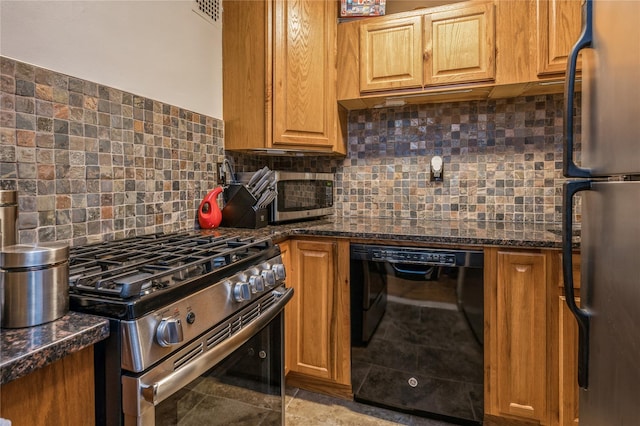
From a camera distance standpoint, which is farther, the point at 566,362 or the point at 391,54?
the point at 391,54

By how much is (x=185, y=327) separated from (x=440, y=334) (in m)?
1.19

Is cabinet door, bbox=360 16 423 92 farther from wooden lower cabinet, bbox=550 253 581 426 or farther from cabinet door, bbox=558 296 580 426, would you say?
cabinet door, bbox=558 296 580 426

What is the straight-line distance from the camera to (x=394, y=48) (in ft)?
6.63

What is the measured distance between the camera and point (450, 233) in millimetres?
1680

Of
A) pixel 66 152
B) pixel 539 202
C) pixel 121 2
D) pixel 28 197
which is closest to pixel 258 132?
pixel 121 2

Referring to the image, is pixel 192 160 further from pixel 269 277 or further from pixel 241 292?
Answer: pixel 241 292

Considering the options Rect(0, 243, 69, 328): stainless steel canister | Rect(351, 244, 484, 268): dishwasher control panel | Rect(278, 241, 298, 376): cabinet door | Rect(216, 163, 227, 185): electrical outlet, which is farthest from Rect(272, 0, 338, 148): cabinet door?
Rect(0, 243, 69, 328): stainless steel canister

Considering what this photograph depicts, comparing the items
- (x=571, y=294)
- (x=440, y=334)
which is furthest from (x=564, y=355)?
(x=571, y=294)

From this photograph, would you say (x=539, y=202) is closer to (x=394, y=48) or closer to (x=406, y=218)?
(x=406, y=218)

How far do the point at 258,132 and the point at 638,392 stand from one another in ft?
6.10

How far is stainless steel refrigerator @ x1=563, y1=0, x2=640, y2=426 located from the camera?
0.61m

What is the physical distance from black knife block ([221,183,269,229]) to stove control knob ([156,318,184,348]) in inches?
43.8

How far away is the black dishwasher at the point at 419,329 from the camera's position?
A: 1.58 meters

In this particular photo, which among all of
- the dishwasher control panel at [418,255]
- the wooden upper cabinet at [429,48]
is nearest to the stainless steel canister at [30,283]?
the dishwasher control panel at [418,255]
